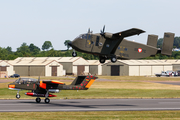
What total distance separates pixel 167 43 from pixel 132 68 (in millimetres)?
89642

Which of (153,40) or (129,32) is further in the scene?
(153,40)

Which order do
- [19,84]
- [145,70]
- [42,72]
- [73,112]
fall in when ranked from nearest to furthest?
[73,112]
[19,84]
[42,72]
[145,70]

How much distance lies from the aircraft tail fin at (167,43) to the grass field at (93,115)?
22.7 feet

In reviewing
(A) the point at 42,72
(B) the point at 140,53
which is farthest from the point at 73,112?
(A) the point at 42,72

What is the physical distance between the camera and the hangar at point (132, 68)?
12131 centimetres

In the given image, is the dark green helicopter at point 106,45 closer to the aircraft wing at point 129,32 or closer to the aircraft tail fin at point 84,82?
the aircraft wing at point 129,32

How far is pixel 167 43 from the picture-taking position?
32375 millimetres

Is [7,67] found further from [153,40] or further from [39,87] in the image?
[153,40]

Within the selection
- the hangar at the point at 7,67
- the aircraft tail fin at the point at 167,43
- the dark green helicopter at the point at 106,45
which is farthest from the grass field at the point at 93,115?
the hangar at the point at 7,67

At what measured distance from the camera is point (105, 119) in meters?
29.9

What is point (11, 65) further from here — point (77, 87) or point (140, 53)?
point (140, 53)

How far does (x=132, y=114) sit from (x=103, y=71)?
95.3 metres

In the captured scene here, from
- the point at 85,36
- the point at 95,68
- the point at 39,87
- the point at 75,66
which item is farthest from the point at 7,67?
the point at 85,36

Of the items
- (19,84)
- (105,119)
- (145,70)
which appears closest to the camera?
(105,119)
